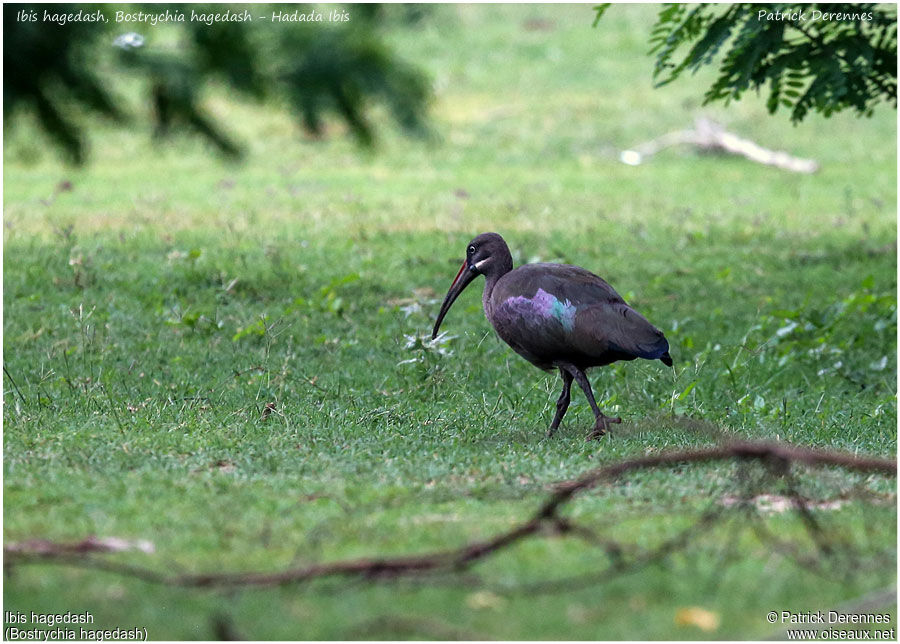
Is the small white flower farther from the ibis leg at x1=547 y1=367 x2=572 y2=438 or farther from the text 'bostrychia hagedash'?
the ibis leg at x1=547 y1=367 x2=572 y2=438

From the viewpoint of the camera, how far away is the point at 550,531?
4.61 metres

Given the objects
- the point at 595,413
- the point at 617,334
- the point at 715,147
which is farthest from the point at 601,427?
the point at 715,147

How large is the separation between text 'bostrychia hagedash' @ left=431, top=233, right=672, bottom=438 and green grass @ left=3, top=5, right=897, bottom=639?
0.42 m

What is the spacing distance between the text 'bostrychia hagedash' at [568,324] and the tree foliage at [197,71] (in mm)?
3432

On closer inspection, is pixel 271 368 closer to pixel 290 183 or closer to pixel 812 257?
pixel 812 257

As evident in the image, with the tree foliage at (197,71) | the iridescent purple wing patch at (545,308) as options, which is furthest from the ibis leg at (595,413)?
the tree foliage at (197,71)

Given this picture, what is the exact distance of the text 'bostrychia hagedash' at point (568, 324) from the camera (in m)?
6.92

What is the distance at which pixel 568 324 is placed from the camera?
6.98m

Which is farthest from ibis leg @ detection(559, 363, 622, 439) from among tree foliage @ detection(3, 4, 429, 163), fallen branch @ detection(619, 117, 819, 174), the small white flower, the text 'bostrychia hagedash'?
fallen branch @ detection(619, 117, 819, 174)

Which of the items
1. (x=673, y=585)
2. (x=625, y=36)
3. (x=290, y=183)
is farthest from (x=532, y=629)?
(x=625, y=36)

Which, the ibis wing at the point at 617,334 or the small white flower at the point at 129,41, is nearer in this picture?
the small white flower at the point at 129,41

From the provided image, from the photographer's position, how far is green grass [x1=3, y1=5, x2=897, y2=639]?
4.06m

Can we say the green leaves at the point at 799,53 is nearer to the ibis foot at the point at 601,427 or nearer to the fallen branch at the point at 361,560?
the ibis foot at the point at 601,427

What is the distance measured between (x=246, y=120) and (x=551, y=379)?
16254 millimetres
